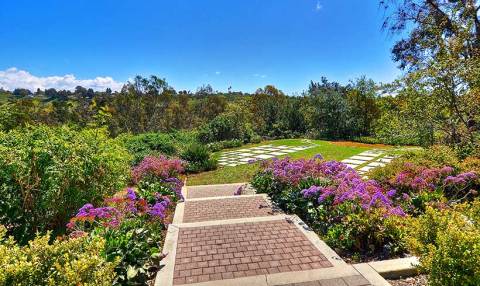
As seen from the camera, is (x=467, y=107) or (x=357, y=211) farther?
(x=467, y=107)

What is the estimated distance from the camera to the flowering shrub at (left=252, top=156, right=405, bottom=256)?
13.0ft

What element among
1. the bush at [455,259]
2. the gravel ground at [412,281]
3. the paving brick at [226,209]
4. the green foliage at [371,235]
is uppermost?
the bush at [455,259]

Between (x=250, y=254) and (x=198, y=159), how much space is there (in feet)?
28.9

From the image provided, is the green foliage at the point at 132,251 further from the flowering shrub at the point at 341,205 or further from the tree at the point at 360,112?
the tree at the point at 360,112

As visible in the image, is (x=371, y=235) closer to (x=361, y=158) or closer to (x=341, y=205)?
(x=341, y=205)

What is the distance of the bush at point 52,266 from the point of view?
194cm

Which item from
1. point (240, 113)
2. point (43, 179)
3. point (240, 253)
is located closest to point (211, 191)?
point (240, 253)

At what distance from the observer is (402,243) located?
12.1ft

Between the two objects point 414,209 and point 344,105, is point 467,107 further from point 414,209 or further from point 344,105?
point 344,105

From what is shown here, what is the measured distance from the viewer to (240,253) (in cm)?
399

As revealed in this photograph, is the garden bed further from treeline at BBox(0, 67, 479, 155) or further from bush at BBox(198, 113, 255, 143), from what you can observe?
bush at BBox(198, 113, 255, 143)

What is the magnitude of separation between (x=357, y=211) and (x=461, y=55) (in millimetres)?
6921

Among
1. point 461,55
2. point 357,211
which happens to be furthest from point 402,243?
point 461,55

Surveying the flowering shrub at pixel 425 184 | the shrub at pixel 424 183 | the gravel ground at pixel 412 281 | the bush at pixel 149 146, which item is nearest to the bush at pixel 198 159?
the bush at pixel 149 146
